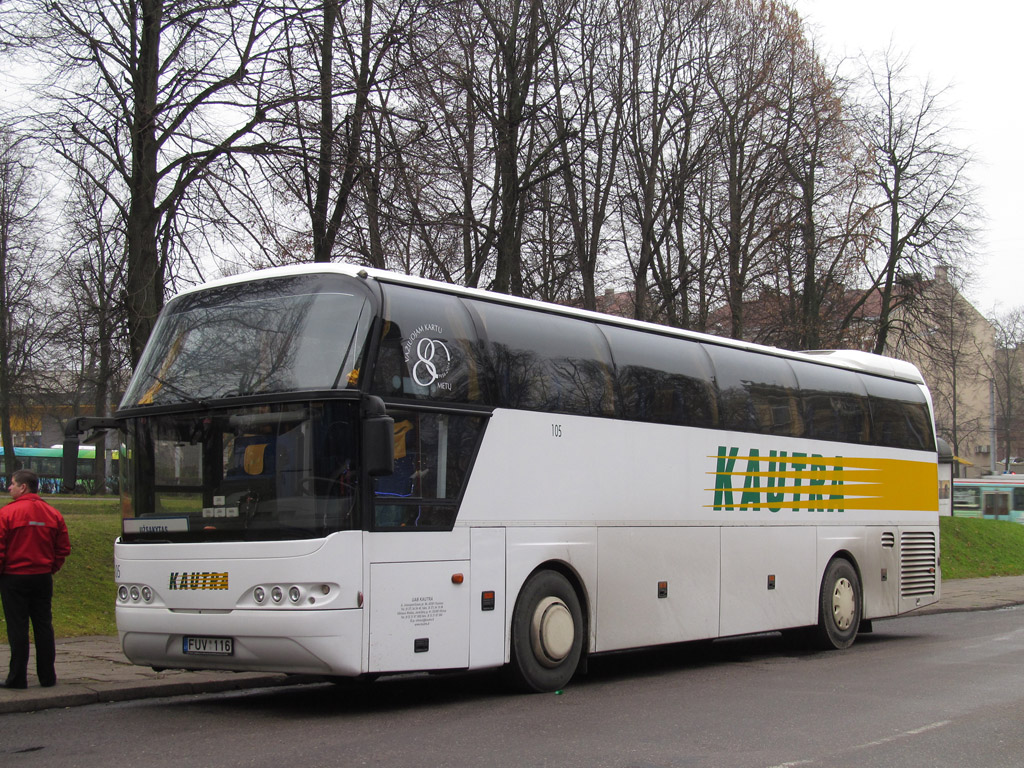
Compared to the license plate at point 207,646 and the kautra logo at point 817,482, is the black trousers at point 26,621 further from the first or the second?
the kautra logo at point 817,482

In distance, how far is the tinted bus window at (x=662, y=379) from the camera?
40.2 feet

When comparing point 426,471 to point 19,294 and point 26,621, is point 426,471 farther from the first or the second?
point 19,294

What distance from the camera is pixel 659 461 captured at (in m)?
12.6

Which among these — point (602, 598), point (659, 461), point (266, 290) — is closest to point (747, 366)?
point (659, 461)

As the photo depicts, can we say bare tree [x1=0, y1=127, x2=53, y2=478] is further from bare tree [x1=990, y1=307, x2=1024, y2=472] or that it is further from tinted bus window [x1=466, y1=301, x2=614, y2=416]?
bare tree [x1=990, y1=307, x2=1024, y2=472]

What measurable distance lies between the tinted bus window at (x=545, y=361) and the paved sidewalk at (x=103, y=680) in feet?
11.8

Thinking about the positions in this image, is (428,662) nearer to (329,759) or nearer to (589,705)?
(589,705)

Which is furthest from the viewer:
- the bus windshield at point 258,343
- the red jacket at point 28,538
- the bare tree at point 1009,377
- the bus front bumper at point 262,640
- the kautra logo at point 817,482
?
the bare tree at point 1009,377

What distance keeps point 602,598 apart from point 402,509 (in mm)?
2924

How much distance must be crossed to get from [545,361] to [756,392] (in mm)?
4171

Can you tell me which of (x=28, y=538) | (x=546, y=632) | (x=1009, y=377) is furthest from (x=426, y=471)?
(x=1009, y=377)

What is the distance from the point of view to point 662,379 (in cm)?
1280

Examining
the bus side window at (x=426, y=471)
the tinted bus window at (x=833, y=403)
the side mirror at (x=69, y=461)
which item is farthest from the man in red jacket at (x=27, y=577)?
the tinted bus window at (x=833, y=403)

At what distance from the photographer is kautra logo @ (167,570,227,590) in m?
9.27
